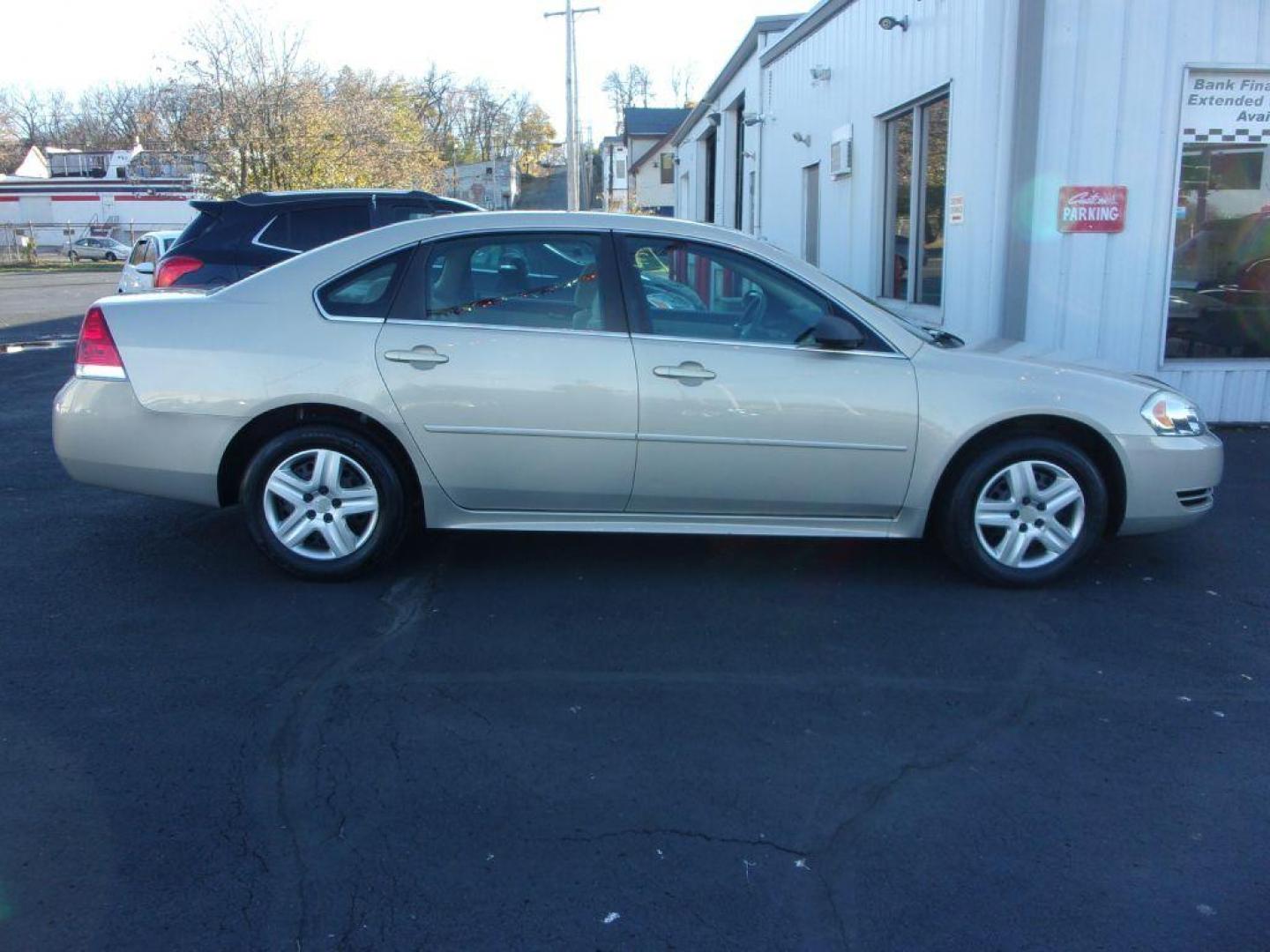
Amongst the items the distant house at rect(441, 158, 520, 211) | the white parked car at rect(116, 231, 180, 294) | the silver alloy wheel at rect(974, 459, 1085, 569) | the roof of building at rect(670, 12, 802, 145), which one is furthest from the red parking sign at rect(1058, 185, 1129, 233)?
the distant house at rect(441, 158, 520, 211)

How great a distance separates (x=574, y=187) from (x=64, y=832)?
31472 millimetres

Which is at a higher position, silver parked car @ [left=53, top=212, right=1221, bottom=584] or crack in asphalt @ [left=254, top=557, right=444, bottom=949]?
silver parked car @ [left=53, top=212, right=1221, bottom=584]

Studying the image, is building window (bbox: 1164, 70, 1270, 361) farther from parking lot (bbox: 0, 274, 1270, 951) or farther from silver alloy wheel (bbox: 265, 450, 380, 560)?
silver alloy wheel (bbox: 265, 450, 380, 560)

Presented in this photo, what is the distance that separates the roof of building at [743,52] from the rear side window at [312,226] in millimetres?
8112

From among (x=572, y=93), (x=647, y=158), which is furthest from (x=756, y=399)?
(x=647, y=158)

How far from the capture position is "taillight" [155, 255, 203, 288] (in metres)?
9.55

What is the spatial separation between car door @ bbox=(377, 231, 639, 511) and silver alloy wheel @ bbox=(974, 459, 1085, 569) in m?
1.70

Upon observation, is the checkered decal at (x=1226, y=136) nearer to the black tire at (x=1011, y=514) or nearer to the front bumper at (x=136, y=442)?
the black tire at (x=1011, y=514)

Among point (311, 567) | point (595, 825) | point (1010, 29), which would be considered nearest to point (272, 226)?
point (311, 567)

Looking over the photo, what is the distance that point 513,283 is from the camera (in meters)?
5.43

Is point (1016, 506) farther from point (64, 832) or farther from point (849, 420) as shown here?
point (64, 832)

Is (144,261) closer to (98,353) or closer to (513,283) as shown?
(98,353)

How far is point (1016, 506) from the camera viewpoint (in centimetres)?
548

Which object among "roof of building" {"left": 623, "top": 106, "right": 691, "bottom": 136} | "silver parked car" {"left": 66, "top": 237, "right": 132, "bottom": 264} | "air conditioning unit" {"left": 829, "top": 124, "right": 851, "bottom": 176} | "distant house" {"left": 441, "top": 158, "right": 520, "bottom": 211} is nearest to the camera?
"air conditioning unit" {"left": 829, "top": 124, "right": 851, "bottom": 176}
